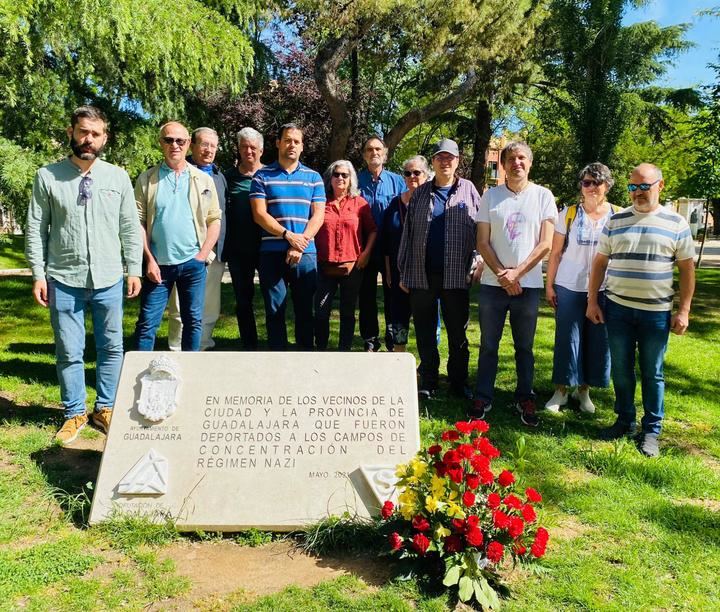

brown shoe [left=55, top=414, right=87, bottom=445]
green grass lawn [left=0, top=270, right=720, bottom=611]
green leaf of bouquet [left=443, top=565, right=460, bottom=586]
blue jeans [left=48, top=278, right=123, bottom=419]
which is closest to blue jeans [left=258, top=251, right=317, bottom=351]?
blue jeans [left=48, top=278, right=123, bottom=419]

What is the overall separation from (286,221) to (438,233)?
1.23 meters

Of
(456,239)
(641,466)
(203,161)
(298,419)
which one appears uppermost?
(203,161)

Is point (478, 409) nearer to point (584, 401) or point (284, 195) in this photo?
point (584, 401)

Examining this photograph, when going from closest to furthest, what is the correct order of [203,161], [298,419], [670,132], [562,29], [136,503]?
[136,503] < [298,419] < [203,161] < [562,29] < [670,132]

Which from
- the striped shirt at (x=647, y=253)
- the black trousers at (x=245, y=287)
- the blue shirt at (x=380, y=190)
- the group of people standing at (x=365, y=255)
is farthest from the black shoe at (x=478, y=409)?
the black trousers at (x=245, y=287)

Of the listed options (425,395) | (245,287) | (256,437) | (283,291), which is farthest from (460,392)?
(256,437)

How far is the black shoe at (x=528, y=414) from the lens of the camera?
4.64 meters

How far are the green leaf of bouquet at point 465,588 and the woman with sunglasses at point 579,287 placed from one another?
8.84 feet

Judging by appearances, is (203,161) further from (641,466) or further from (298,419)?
(641,466)

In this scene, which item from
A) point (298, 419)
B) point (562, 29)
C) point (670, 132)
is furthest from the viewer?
point (670, 132)

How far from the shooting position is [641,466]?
3.88 metres

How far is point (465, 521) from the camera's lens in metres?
2.64

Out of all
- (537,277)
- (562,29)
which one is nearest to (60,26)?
(537,277)

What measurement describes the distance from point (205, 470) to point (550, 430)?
2.71 m
